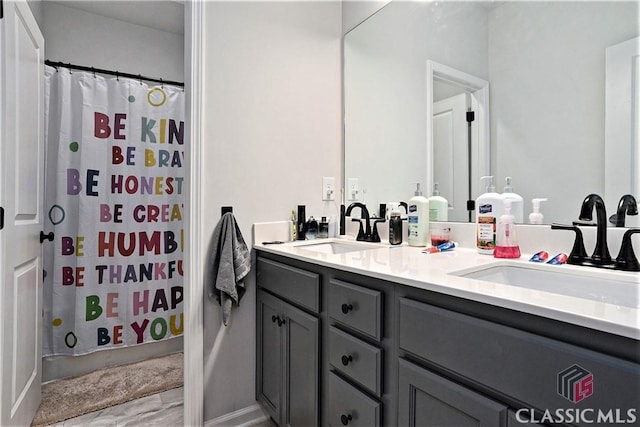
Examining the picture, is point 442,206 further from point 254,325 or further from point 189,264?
point 189,264

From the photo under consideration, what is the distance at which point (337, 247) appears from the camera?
176 centimetres

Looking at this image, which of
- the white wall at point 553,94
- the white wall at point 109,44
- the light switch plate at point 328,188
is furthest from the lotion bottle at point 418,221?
the white wall at point 109,44

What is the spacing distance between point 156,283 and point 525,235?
2.26 m

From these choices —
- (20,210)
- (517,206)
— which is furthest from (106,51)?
(517,206)

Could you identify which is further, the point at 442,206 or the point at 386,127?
the point at 386,127

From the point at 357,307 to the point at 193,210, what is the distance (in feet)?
2.95

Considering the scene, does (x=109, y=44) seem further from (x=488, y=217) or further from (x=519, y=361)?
(x=519, y=361)

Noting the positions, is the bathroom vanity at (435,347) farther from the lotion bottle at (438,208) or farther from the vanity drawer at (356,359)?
the lotion bottle at (438,208)

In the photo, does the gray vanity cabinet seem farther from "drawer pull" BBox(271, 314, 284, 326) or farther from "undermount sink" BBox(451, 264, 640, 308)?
"undermount sink" BBox(451, 264, 640, 308)

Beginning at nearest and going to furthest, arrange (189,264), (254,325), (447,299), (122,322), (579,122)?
1. (447,299)
2. (579,122)
3. (189,264)
4. (254,325)
5. (122,322)

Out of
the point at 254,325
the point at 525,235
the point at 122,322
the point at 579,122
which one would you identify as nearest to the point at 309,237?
the point at 254,325

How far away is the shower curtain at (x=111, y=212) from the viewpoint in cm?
209

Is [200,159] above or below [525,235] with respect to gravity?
above

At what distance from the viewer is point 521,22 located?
1.27 metres
